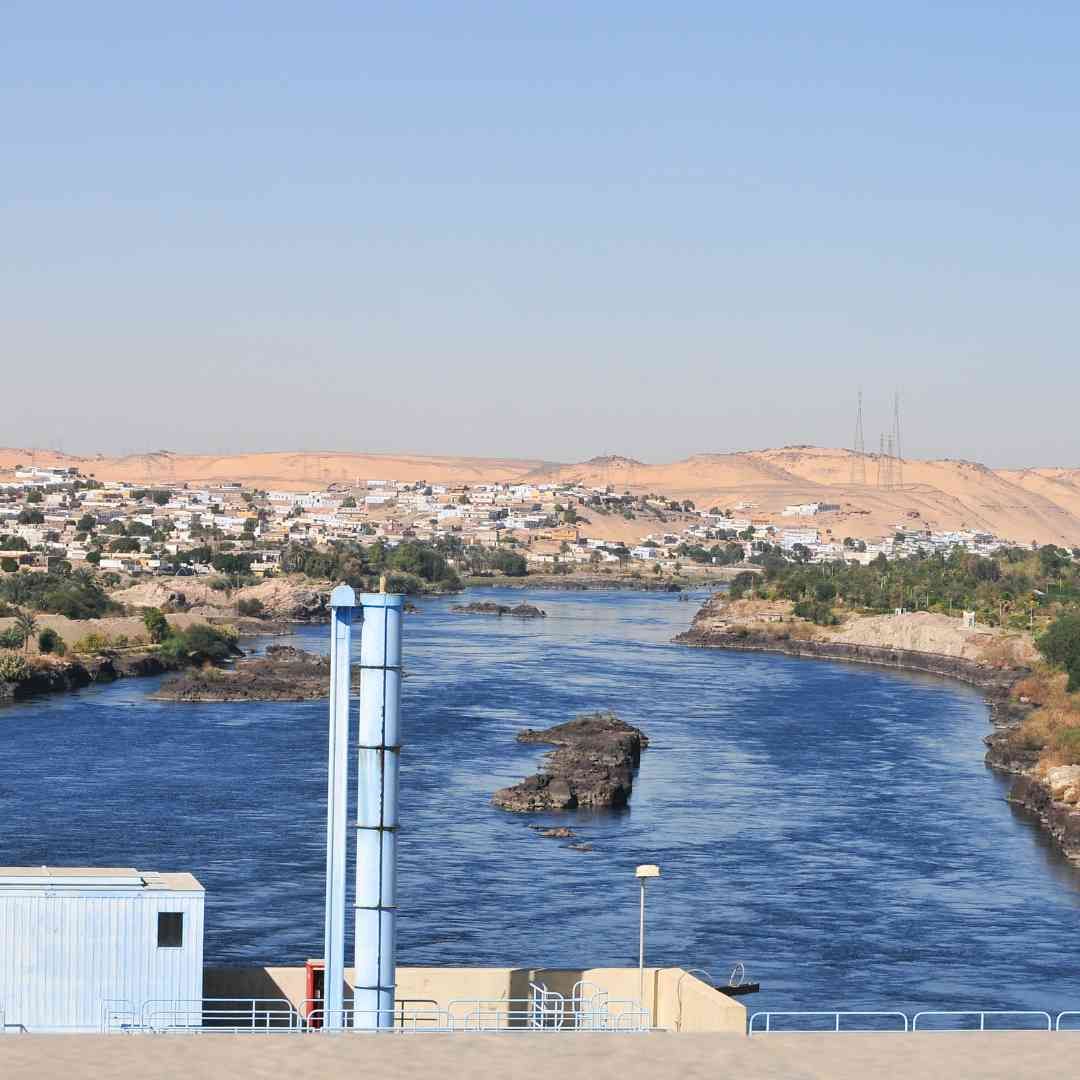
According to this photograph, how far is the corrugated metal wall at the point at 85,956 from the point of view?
13.0 metres

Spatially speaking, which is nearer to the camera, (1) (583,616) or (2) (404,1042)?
(2) (404,1042)

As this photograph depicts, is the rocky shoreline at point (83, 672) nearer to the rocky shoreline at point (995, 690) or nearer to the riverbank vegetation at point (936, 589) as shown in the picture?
the rocky shoreline at point (995, 690)

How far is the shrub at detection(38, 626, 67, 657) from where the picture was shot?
2162 inches

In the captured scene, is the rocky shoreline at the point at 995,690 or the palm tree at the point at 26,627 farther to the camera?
the palm tree at the point at 26,627

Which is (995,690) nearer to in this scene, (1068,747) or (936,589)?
(1068,747)

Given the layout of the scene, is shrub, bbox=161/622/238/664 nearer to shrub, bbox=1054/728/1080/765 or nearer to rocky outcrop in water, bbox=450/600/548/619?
rocky outcrop in water, bbox=450/600/548/619

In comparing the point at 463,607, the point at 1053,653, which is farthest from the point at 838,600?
the point at 1053,653

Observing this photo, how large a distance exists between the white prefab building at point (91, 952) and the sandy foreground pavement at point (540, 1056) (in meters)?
1.49

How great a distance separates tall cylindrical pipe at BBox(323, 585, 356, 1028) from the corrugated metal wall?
0.83 m

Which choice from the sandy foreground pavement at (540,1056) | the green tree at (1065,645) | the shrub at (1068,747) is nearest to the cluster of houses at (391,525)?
the green tree at (1065,645)

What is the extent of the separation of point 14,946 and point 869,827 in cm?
2141

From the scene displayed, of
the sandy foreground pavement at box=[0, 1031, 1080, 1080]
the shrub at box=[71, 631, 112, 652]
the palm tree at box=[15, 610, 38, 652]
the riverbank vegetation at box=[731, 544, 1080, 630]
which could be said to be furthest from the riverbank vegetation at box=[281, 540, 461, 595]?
the sandy foreground pavement at box=[0, 1031, 1080, 1080]

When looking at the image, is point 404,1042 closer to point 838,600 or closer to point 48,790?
point 48,790

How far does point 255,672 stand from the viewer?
52.7 m
